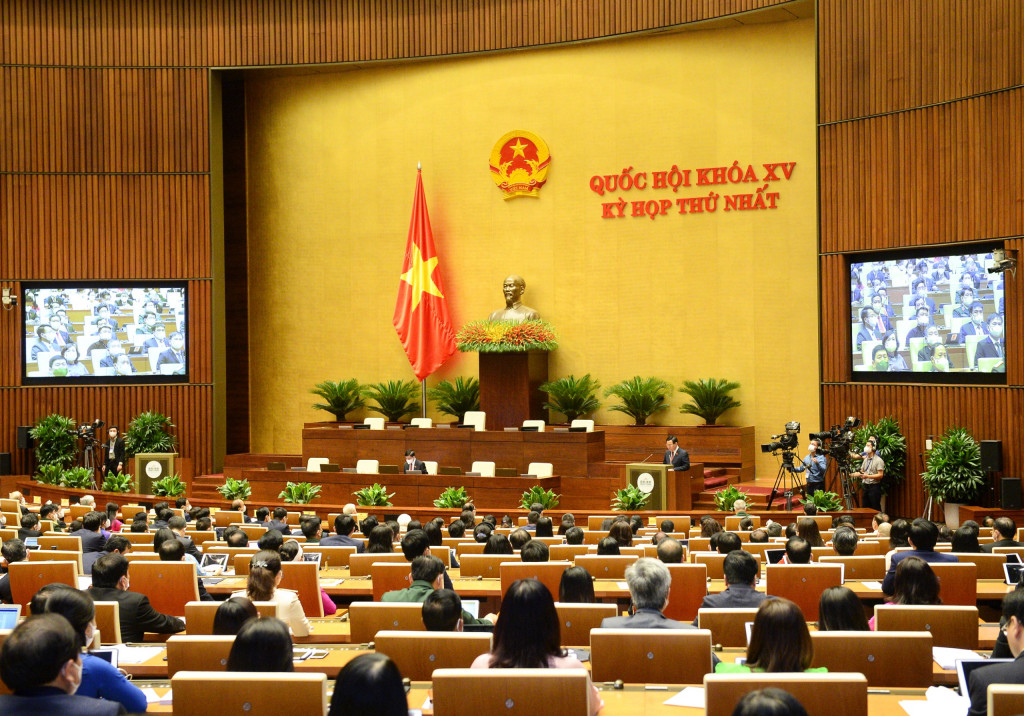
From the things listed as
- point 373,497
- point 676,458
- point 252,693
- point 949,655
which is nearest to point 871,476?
point 676,458

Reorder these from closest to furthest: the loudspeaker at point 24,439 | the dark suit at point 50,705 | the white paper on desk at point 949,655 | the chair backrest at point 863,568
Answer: the dark suit at point 50,705 < the white paper on desk at point 949,655 < the chair backrest at point 863,568 < the loudspeaker at point 24,439

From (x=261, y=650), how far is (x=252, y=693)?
0.26m

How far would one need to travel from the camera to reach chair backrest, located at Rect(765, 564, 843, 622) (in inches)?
213

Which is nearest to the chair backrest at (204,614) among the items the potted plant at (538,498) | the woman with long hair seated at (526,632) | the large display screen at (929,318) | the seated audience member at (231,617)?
the seated audience member at (231,617)

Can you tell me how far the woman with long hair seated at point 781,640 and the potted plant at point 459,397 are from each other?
13.6m

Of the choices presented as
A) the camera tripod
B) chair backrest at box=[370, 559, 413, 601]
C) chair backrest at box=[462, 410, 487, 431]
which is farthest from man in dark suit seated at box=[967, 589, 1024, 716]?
chair backrest at box=[462, 410, 487, 431]

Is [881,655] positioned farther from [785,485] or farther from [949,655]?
[785,485]

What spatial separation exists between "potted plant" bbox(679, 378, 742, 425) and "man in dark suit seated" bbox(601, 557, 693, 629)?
11595 mm

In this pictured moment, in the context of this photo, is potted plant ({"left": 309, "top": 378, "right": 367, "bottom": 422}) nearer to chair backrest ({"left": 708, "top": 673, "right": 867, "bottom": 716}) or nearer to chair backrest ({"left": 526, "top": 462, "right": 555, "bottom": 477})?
chair backrest ({"left": 526, "top": 462, "right": 555, "bottom": 477})

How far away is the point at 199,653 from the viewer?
3680 millimetres

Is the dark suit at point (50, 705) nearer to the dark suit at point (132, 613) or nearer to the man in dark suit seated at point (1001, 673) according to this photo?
the man in dark suit seated at point (1001, 673)

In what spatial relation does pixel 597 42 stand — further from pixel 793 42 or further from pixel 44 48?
pixel 44 48

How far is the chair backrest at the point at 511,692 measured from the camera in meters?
2.86

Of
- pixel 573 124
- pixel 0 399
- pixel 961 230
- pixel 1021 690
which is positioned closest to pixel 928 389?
pixel 961 230
